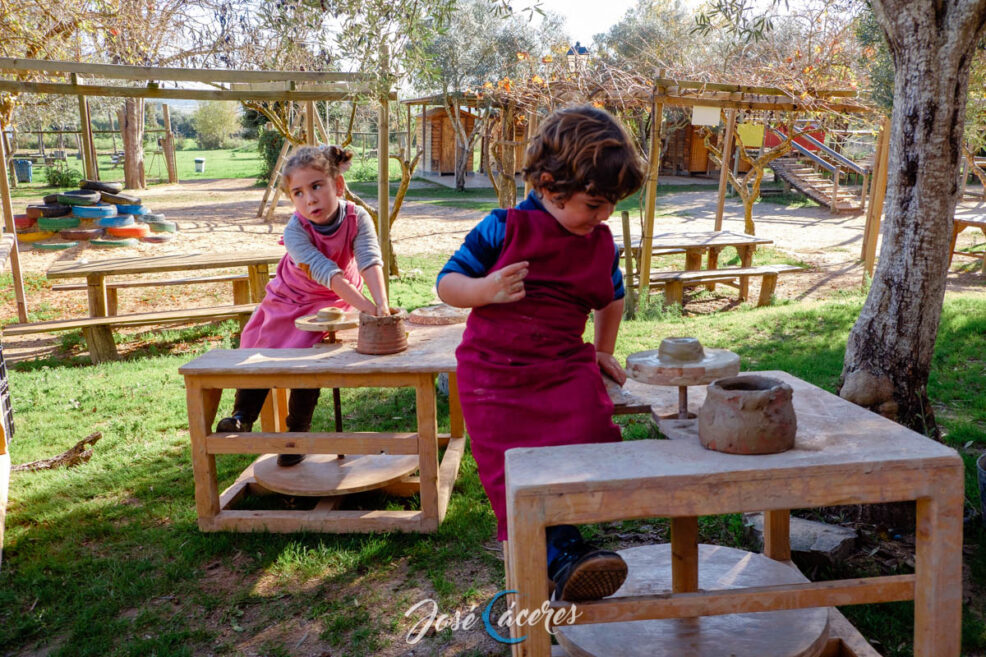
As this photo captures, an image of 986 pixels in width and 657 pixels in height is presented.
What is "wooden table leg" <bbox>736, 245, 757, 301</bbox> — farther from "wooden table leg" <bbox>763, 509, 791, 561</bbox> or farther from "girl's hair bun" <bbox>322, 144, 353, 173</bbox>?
"wooden table leg" <bbox>763, 509, 791, 561</bbox>

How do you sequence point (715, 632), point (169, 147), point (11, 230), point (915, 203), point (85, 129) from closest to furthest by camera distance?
point (715, 632)
point (915, 203)
point (11, 230)
point (85, 129)
point (169, 147)

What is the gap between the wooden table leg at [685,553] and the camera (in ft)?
7.89

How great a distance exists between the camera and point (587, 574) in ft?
6.40

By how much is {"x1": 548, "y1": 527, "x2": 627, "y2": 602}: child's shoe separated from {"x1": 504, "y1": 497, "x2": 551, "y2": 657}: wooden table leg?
116 mm

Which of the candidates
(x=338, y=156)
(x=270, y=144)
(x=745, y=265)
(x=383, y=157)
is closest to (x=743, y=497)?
(x=338, y=156)

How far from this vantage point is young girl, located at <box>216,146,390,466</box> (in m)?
3.73

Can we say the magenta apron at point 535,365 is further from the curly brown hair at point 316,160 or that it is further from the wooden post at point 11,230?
the wooden post at point 11,230

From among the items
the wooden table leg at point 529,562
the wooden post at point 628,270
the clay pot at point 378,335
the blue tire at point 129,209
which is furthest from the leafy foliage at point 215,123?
the wooden table leg at point 529,562

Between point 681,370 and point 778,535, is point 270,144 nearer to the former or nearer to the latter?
point 778,535

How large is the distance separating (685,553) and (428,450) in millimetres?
1410

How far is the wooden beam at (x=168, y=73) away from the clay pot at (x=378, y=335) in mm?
4122

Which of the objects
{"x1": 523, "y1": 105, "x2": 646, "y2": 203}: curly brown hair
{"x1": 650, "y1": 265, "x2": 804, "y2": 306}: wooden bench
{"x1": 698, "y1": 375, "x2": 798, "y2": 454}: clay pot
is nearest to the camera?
{"x1": 698, "y1": 375, "x2": 798, "y2": 454}: clay pot

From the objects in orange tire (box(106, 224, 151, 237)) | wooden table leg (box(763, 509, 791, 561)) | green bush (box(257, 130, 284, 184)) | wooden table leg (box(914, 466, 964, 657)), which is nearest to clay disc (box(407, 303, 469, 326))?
wooden table leg (box(763, 509, 791, 561))

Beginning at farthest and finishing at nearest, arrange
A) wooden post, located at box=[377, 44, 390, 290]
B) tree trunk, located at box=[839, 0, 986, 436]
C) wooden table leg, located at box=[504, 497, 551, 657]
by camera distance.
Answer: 1. wooden post, located at box=[377, 44, 390, 290]
2. tree trunk, located at box=[839, 0, 986, 436]
3. wooden table leg, located at box=[504, 497, 551, 657]
